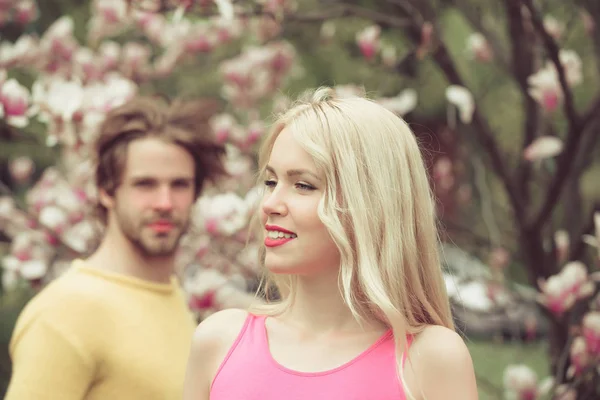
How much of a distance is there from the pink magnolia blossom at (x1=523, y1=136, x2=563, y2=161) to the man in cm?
133

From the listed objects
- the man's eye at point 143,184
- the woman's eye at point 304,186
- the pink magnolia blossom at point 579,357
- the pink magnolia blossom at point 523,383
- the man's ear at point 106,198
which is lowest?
the pink magnolia blossom at point 523,383

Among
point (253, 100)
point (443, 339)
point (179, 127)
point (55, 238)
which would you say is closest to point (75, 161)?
point (55, 238)

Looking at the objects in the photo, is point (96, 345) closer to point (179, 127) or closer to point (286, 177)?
point (179, 127)

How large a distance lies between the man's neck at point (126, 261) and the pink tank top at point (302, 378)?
1.10 m

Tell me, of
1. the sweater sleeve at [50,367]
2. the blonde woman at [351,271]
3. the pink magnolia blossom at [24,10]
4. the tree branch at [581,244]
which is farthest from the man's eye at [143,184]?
the pink magnolia blossom at [24,10]

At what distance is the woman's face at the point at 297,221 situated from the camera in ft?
8.10

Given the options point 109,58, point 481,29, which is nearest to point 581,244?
point 481,29

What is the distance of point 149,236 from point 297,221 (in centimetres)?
121

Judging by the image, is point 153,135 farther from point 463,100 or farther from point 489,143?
point 489,143

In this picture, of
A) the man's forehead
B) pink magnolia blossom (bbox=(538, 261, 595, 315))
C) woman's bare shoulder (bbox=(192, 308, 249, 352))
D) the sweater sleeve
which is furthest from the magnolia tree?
woman's bare shoulder (bbox=(192, 308, 249, 352))

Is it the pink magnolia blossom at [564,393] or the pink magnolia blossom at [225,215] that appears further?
the pink magnolia blossom at [225,215]

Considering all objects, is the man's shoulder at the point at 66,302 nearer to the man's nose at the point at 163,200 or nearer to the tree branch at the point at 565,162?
the man's nose at the point at 163,200

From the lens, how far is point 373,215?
8.06ft

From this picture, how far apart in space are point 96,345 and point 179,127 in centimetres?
92
